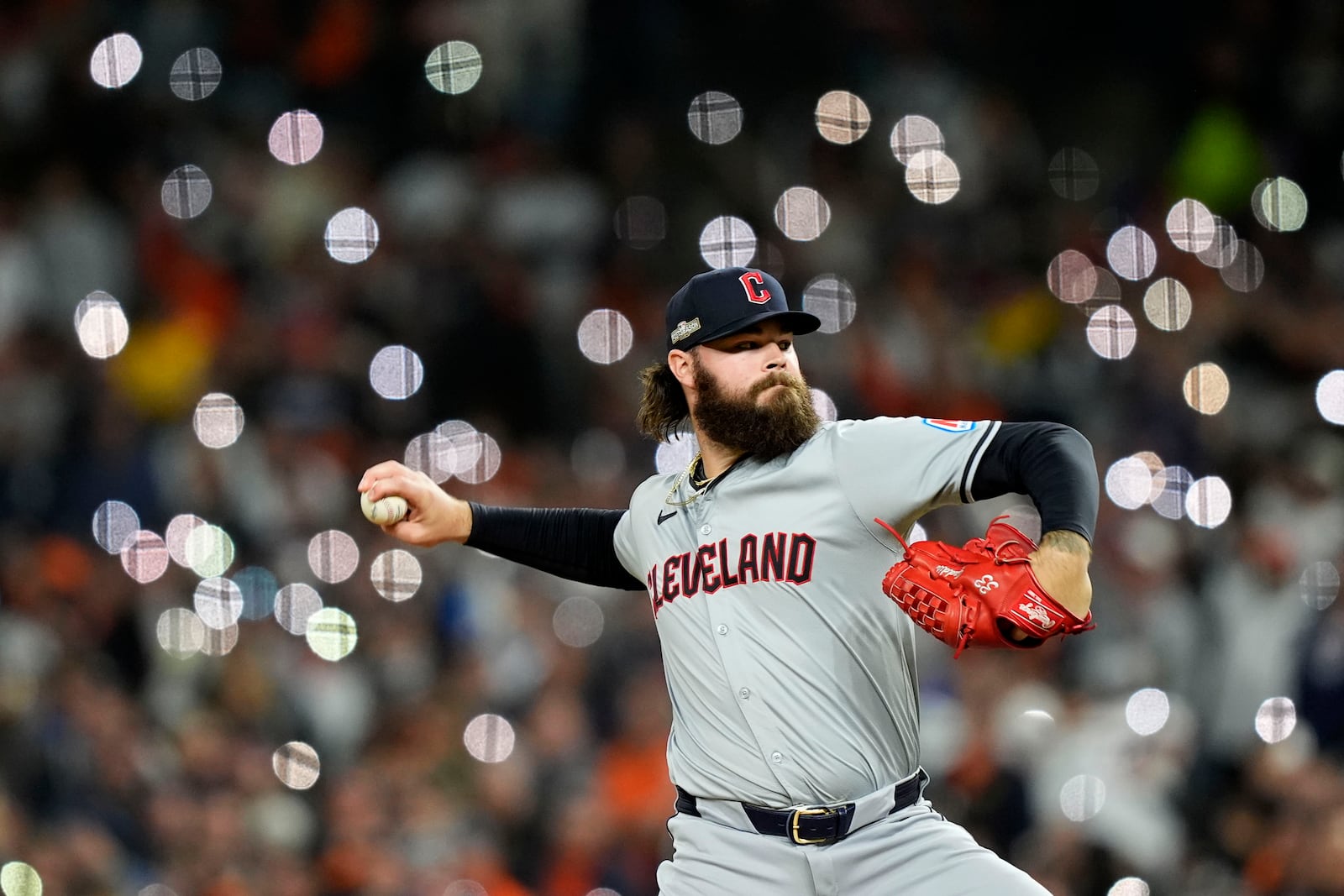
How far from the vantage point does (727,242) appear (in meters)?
7.51

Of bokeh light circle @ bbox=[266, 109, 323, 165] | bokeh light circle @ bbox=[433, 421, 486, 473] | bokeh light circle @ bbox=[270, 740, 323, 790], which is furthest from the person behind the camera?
bokeh light circle @ bbox=[266, 109, 323, 165]

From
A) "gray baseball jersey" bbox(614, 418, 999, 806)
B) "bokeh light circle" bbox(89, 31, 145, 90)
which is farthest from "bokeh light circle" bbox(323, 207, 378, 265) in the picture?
"gray baseball jersey" bbox(614, 418, 999, 806)

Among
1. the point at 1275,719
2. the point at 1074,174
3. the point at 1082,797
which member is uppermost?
the point at 1074,174

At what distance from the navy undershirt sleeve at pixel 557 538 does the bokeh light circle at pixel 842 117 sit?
5.21 metres

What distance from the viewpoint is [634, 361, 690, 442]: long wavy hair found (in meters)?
3.23

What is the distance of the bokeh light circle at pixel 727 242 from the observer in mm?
7457

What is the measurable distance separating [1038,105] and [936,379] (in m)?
2.04

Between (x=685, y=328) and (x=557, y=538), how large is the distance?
1.82 feet

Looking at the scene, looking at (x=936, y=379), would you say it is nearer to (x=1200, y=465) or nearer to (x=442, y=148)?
(x=1200, y=465)

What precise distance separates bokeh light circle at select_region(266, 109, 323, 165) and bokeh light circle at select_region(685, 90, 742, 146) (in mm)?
2009

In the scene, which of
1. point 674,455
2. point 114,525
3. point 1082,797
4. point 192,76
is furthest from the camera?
point 192,76

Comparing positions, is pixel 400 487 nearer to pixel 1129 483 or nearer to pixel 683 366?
pixel 683 366

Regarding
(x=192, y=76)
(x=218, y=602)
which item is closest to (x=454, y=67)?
(x=192, y=76)

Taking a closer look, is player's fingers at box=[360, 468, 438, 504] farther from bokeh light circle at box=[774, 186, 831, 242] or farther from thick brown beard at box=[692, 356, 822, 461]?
bokeh light circle at box=[774, 186, 831, 242]
